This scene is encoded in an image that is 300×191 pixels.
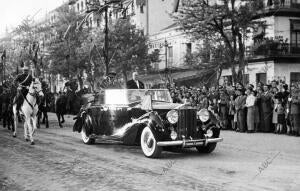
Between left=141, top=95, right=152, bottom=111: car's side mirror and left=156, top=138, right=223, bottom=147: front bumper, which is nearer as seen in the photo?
left=156, top=138, right=223, bottom=147: front bumper

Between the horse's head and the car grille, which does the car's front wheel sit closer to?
the car grille

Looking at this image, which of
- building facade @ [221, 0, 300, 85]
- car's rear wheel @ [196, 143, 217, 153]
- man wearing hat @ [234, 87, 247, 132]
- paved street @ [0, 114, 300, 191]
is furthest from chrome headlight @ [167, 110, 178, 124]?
building facade @ [221, 0, 300, 85]

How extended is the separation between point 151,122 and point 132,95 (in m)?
2.02

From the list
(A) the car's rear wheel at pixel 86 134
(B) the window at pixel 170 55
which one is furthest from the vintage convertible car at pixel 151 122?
(B) the window at pixel 170 55

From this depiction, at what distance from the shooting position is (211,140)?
1149 centimetres

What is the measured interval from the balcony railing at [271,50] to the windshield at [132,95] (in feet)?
70.5

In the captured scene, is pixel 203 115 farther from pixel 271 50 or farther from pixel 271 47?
pixel 271 50

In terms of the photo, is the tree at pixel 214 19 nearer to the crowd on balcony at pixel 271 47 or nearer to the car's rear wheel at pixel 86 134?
the crowd on balcony at pixel 271 47

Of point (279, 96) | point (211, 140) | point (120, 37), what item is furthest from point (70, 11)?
point (211, 140)

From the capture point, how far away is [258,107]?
737 inches

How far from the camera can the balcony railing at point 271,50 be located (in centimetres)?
3381

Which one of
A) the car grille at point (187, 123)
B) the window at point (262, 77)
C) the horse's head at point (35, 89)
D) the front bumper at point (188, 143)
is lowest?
the front bumper at point (188, 143)

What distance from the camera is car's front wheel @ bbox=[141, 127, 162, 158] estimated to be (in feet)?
36.1

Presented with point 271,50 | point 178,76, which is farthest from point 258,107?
point 178,76
